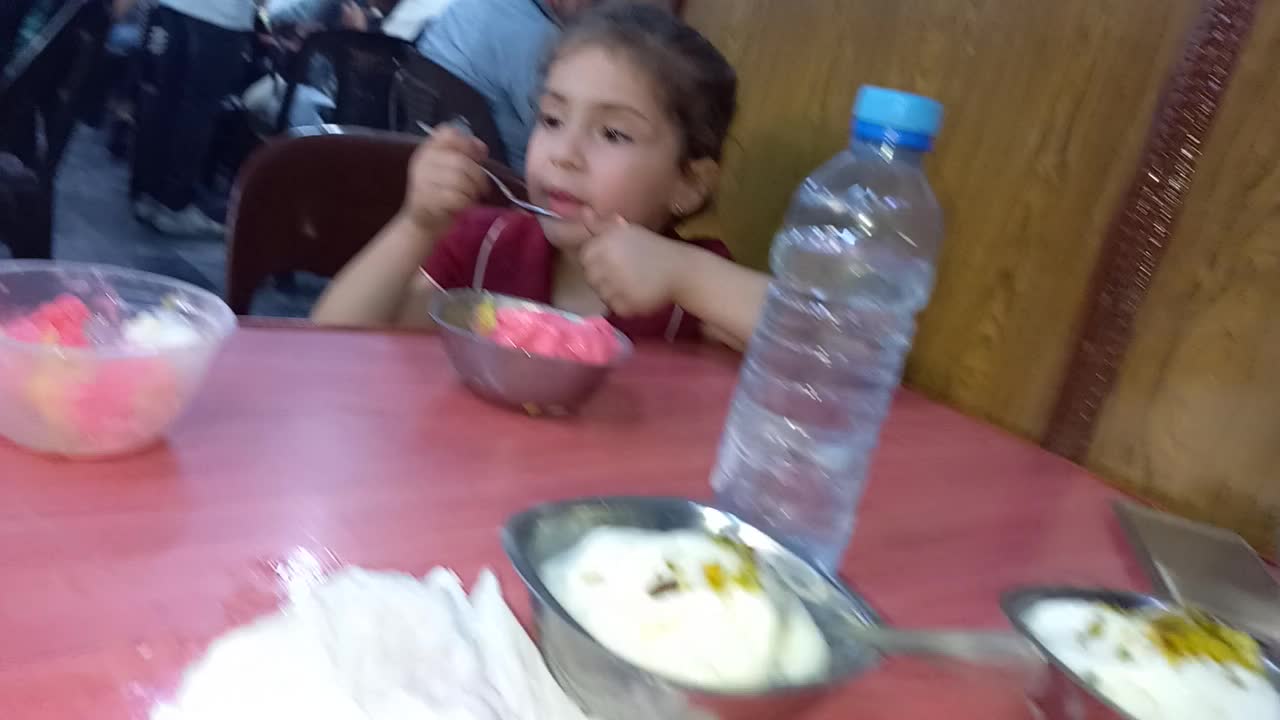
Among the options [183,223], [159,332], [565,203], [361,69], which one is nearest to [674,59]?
[565,203]

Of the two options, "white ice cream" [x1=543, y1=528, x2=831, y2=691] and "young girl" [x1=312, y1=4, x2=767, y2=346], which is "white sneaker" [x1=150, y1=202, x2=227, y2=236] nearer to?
"young girl" [x1=312, y1=4, x2=767, y2=346]

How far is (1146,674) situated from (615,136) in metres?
0.90

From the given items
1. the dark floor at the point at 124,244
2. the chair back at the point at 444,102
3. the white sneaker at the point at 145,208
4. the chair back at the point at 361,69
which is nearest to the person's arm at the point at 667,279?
the chair back at the point at 444,102

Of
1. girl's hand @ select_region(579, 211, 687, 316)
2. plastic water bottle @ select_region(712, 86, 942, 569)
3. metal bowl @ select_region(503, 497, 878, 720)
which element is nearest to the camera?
metal bowl @ select_region(503, 497, 878, 720)

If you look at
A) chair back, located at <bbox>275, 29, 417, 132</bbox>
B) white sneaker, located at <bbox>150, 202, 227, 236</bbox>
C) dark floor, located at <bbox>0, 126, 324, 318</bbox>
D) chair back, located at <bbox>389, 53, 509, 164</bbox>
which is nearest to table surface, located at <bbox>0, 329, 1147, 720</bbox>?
chair back, located at <bbox>389, 53, 509, 164</bbox>

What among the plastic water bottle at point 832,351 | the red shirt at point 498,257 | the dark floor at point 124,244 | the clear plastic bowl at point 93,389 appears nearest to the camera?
the clear plastic bowl at point 93,389

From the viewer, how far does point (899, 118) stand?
0.60 meters

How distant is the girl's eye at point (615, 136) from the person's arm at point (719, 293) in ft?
0.62

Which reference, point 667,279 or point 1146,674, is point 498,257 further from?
point 1146,674

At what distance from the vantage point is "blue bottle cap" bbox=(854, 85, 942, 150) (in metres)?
0.59

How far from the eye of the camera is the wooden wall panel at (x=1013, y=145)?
1.02 meters

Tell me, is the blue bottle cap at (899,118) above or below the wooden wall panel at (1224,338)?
above

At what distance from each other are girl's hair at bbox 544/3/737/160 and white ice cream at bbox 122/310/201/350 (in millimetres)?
715

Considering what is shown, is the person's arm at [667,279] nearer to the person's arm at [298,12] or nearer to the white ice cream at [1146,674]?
the white ice cream at [1146,674]
